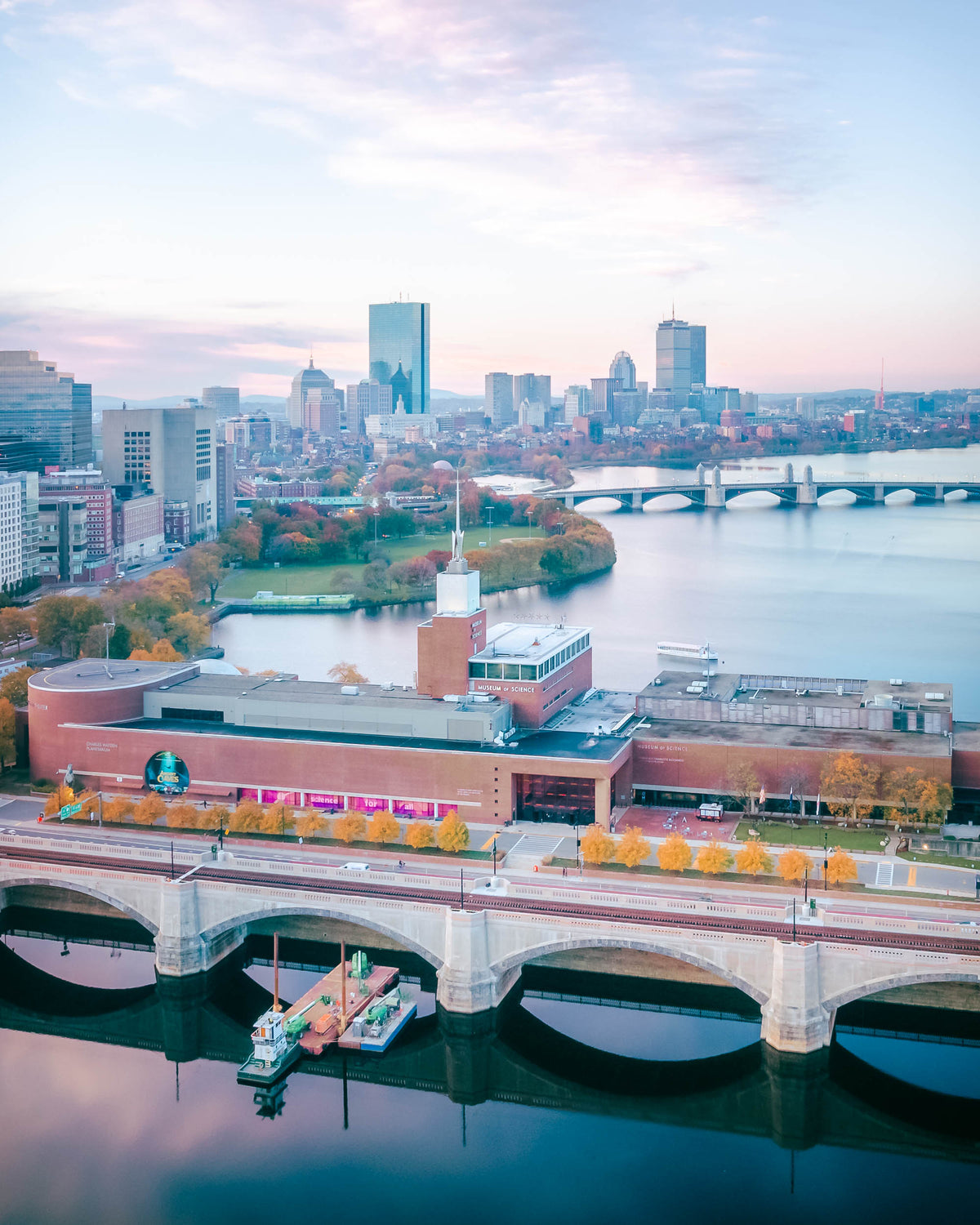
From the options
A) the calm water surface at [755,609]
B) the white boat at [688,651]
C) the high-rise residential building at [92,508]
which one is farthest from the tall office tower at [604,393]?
the white boat at [688,651]

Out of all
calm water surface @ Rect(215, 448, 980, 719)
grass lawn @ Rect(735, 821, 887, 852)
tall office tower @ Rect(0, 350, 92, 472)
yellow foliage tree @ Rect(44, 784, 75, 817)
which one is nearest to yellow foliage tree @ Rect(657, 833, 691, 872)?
grass lawn @ Rect(735, 821, 887, 852)

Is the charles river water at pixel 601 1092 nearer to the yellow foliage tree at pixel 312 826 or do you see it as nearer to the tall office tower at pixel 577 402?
the yellow foliage tree at pixel 312 826

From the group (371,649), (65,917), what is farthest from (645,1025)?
(371,649)

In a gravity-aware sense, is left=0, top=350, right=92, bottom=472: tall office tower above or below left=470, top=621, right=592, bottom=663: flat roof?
above

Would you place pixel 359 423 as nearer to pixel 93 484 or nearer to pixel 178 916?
pixel 93 484

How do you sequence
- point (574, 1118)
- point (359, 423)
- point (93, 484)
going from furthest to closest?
point (359, 423), point (93, 484), point (574, 1118)

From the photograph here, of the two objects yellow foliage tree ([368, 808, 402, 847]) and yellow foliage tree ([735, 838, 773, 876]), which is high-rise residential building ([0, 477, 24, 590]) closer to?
yellow foliage tree ([368, 808, 402, 847])

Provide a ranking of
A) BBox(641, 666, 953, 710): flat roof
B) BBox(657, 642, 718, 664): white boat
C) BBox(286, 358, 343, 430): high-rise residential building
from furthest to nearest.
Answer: BBox(286, 358, 343, 430): high-rise residential building, BBox(657, 642, 718, 664): white boat, BBox(641, 666, 953, 710): flat roof
